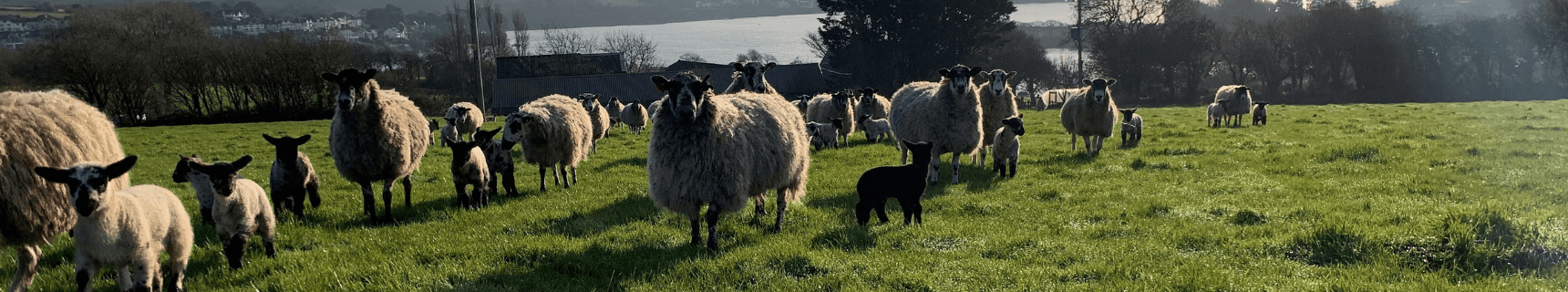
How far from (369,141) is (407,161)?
0.68 m

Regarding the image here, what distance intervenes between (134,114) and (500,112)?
21655mm

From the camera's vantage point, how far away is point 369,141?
29.7 ft

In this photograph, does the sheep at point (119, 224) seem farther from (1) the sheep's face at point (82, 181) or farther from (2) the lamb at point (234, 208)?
(2) the lamb at point (234, 208)

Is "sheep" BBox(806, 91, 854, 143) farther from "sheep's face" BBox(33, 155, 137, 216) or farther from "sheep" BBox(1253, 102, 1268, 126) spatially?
"sheep's face" BBox(33, 155, 137, 216)

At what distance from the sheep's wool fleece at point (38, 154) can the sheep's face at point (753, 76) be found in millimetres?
9401

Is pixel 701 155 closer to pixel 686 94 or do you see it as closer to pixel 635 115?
pixel 686 94

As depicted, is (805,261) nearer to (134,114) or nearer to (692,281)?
(692,281)

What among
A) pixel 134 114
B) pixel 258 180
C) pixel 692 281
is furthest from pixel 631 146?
pixel 134 114

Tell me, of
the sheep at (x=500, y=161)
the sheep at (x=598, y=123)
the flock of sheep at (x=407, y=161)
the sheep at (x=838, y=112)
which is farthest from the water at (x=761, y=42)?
the sheep at (x=500, y=161)

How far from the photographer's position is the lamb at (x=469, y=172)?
32.1 ft

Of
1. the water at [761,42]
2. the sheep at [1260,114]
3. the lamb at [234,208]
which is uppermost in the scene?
the water at [761,42]

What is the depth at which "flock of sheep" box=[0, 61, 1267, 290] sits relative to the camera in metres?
5.36

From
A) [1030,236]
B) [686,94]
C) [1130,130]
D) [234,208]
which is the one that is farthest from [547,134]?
[1130,130]

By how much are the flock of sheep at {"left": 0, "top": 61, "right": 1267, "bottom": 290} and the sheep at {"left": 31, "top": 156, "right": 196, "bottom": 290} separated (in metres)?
0.01
